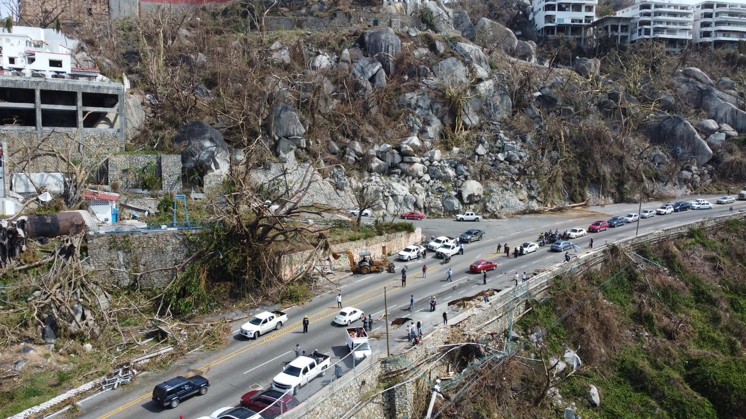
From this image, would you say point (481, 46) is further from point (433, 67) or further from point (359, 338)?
point (359, 338)

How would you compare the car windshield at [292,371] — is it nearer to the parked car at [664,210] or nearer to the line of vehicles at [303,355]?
the line of vehicles at [303,355]

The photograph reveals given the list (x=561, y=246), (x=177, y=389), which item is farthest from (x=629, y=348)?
(x=177, y=389)

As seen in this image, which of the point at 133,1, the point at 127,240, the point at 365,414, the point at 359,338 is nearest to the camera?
the point at 365,414

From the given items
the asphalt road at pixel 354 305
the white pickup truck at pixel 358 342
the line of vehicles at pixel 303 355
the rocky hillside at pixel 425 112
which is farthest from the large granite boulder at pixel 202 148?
the white pickup truck at pixel 358 342

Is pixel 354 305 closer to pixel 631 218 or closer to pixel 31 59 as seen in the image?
pixel 631 218

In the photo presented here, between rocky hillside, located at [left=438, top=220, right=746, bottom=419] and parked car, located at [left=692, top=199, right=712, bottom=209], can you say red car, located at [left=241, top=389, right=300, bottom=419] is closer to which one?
rocky hillside, located at [left=438, top=220, right=746, bottom=419]

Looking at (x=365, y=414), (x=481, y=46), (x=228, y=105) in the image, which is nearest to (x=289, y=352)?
(x=365, y=414)
